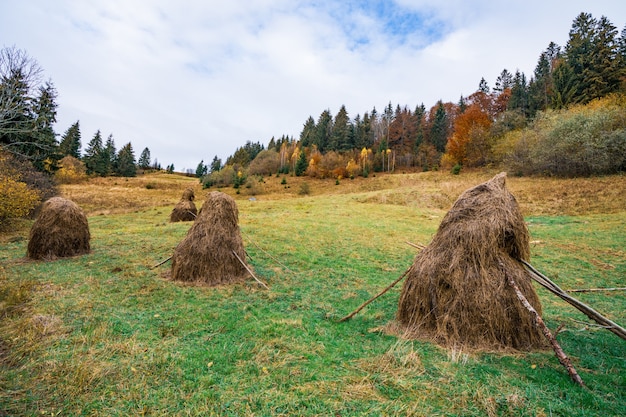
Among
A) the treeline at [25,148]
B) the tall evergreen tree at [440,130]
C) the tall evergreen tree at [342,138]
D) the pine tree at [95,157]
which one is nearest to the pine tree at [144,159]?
the pine tree at [95,157]

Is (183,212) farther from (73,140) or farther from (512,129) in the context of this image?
(73,140)

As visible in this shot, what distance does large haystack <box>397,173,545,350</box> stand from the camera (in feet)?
15.5

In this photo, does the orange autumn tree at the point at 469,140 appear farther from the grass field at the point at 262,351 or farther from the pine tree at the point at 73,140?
the pine tree at the point at 73,140

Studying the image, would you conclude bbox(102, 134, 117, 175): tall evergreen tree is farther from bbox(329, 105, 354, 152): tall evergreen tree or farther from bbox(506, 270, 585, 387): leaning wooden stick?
bbox(506, 270, 585, 387): leaning wooden stick

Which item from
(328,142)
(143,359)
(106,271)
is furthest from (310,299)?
(328,142)

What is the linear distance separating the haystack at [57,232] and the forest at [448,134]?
2.88 metres

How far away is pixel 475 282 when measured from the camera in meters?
4.86

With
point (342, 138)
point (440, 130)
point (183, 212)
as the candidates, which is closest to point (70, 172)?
point (183, 212)

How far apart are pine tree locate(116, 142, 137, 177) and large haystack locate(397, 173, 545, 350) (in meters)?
81.2

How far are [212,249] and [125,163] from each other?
7663 cm

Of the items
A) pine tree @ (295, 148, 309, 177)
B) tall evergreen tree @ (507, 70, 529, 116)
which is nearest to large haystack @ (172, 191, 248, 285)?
pine tree @ (295, 148, 309, 177)

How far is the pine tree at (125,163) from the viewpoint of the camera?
69.9m

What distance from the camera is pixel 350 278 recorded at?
9406 millimetres

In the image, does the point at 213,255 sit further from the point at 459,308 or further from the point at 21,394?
the point at 459,308
